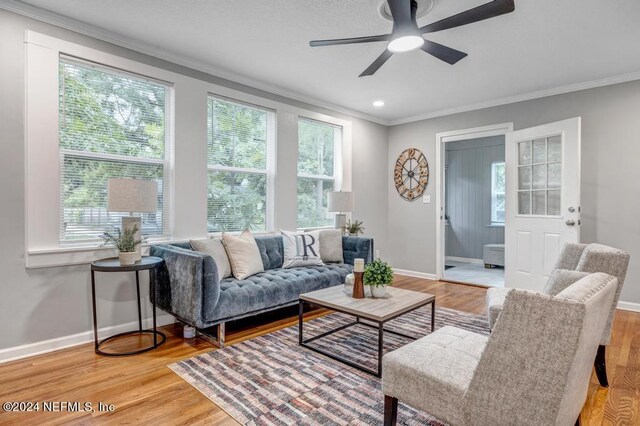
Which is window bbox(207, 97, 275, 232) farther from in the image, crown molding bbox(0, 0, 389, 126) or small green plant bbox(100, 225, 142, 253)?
small green plant bbox(100, 225, 142, 253)

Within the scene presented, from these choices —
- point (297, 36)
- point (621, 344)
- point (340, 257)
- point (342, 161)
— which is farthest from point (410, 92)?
point (621, 344)

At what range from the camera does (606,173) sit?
390 centimetres

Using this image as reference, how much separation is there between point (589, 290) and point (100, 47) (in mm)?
3632

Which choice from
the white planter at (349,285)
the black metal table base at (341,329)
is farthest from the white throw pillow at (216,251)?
the white planter at (349,285)

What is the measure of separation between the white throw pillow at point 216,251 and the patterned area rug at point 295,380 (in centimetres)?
69

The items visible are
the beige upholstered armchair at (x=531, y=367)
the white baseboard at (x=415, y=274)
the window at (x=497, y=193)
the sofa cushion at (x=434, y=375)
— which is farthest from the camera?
the window at (x=497, y=193)

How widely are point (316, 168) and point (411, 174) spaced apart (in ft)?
5.60

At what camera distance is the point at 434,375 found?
54.7 inches

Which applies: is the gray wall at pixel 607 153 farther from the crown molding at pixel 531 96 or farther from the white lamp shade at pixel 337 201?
the white lamp shade at pixel 337 201

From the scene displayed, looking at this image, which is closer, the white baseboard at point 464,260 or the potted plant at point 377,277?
the potted plant at point 377,277

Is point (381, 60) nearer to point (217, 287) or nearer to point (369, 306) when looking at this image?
point (369, 306)

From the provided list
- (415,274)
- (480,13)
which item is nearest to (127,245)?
(480,13)

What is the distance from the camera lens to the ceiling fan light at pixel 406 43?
2199 mm

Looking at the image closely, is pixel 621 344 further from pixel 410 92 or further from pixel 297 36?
pixel 297 36
